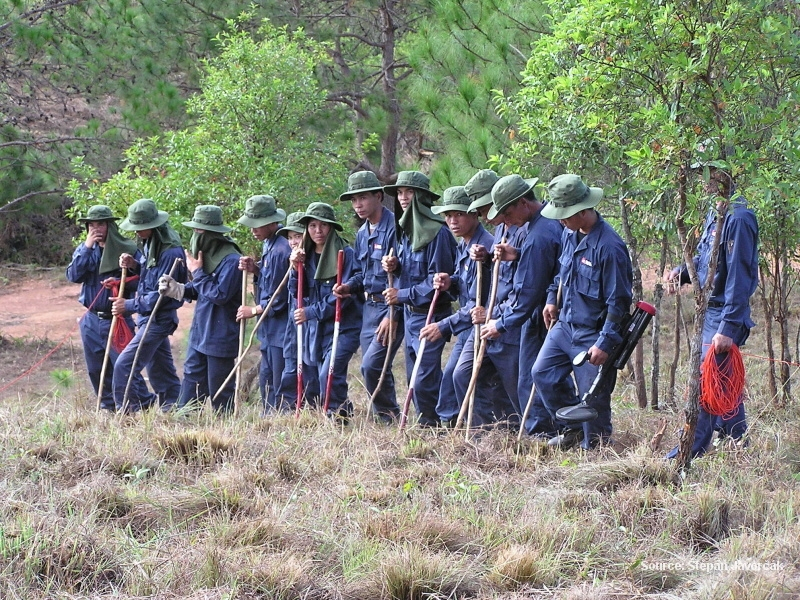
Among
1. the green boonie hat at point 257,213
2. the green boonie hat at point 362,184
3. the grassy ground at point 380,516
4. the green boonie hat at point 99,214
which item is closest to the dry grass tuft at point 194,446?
the grassy ground at point 380,516

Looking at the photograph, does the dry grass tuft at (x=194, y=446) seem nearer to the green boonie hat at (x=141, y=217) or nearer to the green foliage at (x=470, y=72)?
the green boonie hat at (x=141, y=217)

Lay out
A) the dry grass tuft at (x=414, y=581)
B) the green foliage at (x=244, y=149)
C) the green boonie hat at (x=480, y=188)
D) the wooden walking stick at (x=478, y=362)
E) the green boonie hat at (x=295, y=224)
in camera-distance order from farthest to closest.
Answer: the green foliage at (x=244, y=149) → the green boonie hat at (x=295, y=224) → the green boonie hat at (x=480, y=188) → the wooden walking stick at (x=478, y=362) → the dry grass tuft at (x=414, y=581)

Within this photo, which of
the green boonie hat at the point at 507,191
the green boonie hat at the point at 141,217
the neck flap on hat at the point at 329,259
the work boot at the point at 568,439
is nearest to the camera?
the work boot at the point at 568,439

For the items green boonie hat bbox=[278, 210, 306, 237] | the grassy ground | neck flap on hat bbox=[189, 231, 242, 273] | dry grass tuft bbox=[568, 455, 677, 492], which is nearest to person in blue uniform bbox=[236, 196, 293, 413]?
green boonie hat bbox=[278, 210, 306, 237]

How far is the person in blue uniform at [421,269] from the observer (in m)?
7.26

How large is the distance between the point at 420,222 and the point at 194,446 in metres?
2.63

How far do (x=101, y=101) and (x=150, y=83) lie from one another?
224 cm

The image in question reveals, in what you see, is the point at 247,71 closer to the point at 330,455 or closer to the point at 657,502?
the point at 330,455

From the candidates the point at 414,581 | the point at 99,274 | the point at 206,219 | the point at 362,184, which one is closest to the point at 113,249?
the point at 99,274

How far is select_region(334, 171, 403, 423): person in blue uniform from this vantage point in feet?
24.7

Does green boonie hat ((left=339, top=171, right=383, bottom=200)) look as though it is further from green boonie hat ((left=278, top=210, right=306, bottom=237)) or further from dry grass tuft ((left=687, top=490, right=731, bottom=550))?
dry grass tuft ((left=687, top=490, right=731, bottom=550))

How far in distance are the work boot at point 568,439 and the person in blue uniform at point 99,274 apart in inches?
171

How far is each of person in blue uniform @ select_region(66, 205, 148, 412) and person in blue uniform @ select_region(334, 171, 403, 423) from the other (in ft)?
7.64

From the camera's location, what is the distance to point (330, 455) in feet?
18.0
